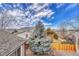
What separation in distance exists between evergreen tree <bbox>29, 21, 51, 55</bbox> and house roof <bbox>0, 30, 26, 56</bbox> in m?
0.14

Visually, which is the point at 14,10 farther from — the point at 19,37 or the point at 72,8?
the point at 72,8

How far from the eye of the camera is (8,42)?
2379 mm

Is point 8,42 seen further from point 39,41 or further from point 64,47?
point 64,47

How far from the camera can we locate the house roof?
2.34m

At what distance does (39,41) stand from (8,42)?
0.39 m

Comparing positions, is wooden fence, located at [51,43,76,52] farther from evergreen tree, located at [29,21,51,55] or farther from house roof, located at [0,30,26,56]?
house roof, located at [0,30,26,56]

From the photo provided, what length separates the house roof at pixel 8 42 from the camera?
2.34 m

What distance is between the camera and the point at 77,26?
2393 mm

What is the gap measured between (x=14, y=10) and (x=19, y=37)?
35cm

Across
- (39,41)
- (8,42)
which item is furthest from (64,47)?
(8,42)

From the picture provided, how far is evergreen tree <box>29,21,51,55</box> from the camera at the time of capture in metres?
2.39

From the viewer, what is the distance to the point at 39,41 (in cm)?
240

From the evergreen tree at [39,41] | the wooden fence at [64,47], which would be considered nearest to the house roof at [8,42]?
the evergreen tree at [39,41]

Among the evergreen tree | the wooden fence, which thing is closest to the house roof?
the evergreen tree
